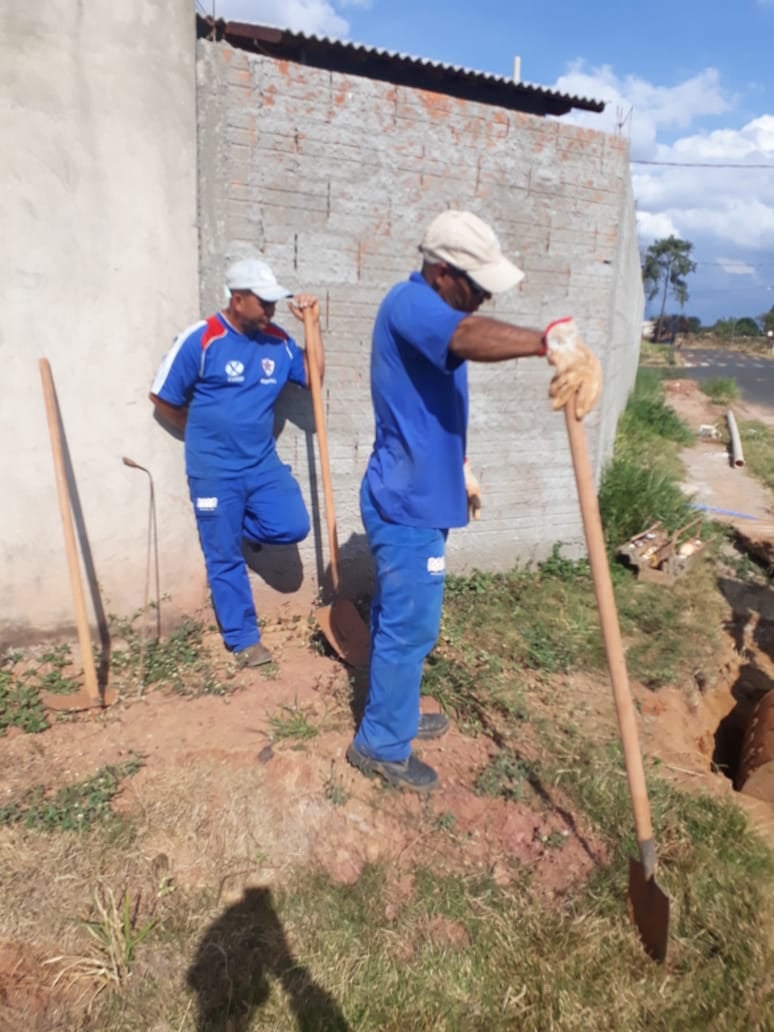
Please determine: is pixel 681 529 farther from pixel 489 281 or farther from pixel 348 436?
pixel 489 281

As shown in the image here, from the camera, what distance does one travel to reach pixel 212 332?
349 cm

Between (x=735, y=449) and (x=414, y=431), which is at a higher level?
(x=414, y=431)

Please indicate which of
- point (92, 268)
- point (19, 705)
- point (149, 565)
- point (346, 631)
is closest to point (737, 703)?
point (346, 631)

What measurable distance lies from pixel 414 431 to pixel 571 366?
0.73m

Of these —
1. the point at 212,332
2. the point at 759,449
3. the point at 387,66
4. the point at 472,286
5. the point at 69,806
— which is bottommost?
the point at 69,806

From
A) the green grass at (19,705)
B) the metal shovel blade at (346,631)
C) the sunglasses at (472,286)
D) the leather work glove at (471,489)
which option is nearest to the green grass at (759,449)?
the metal shovel blade at (346,631)

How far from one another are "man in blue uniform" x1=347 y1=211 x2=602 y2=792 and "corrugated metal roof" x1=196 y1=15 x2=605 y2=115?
1.88 m

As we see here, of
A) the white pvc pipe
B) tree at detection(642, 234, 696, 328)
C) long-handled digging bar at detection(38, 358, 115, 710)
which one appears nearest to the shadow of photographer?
long-handled digging bar at detection(38, 358, 115, 710)

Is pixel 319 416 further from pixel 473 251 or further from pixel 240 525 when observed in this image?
pixel 473 251

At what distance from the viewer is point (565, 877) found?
2.61 metres

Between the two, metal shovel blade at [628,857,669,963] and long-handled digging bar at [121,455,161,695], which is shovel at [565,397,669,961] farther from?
long-handled digging bar at [121,455,161,695]

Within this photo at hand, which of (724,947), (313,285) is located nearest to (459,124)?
(313,285)

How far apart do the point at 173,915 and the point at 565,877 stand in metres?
1.32

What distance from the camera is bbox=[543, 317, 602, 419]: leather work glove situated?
1990 millimetres
